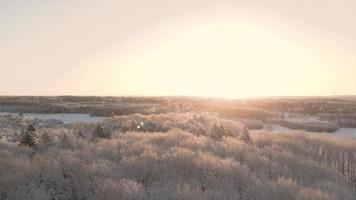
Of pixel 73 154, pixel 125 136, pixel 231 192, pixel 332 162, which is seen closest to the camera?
pixel 231 192

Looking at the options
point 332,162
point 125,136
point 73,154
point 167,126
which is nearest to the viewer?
point 73,154

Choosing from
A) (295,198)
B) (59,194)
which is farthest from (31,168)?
(295,198)

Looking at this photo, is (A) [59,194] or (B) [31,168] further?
(B) [31,168]

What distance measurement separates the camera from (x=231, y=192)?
1155 centimetres

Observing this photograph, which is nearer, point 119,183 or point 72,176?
point 119,183

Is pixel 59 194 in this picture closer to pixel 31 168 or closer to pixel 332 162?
pixel 31 168

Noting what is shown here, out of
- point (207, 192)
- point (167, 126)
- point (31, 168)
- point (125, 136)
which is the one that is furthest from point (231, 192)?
point (167, 126)

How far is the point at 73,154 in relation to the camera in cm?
1520

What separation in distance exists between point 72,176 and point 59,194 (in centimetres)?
122

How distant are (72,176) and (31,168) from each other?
1.18 meters

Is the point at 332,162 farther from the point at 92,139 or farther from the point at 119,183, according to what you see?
the point at 119,183

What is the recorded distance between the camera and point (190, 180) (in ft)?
40.3

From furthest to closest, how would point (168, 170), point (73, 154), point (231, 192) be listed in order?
point (73, 154) → point (168, 170) → point (231, 192)

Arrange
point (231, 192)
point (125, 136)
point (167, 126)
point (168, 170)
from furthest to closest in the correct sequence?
1. point (167, 126)
2. point (125, 136)
3. point (168, 170)
4. point (231, 192)
